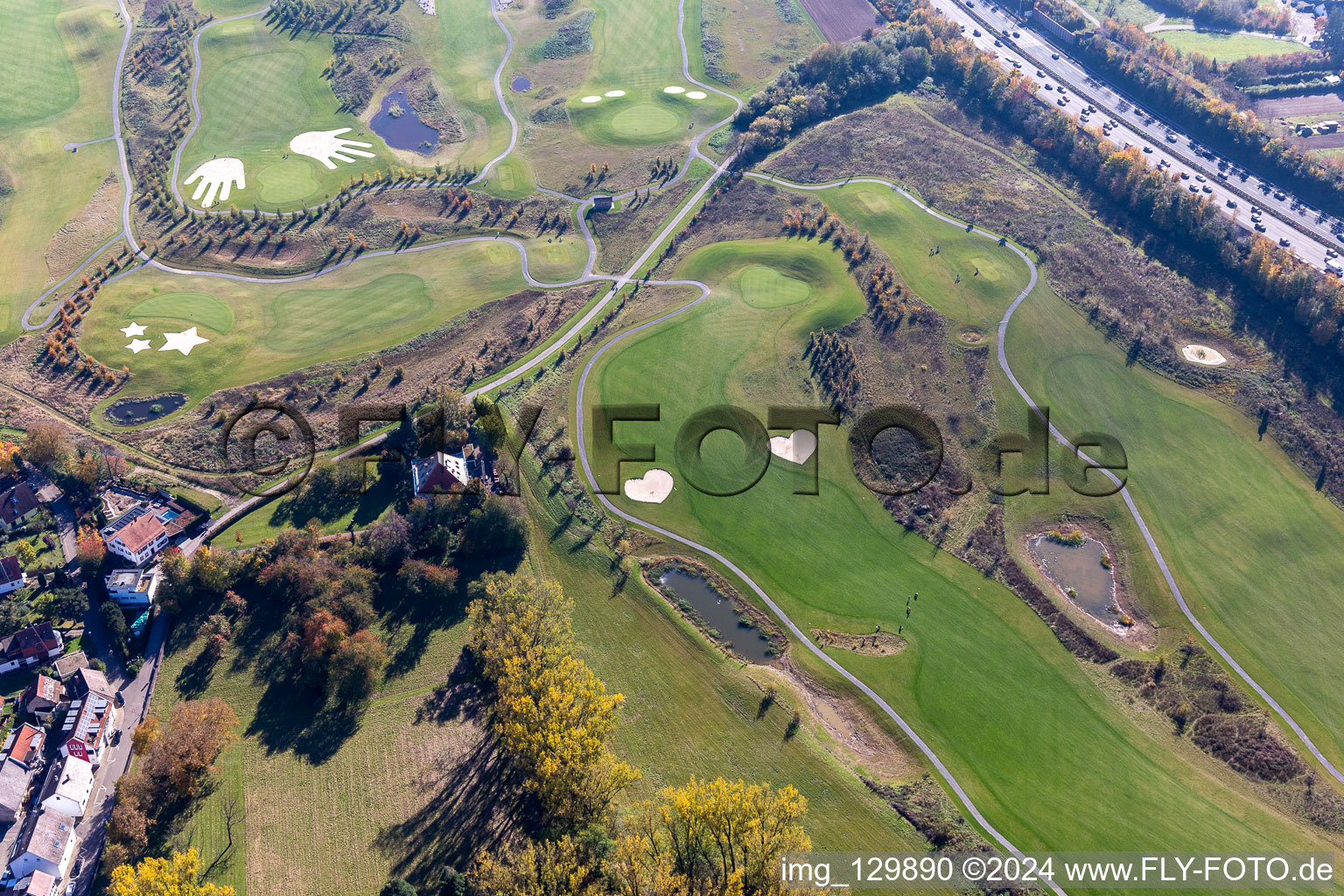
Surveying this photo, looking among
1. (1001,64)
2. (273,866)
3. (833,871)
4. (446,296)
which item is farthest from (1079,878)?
(1001,64)

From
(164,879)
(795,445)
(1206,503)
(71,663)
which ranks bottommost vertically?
(71,663)

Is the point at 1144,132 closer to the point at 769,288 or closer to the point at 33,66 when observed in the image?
the point at 769,288

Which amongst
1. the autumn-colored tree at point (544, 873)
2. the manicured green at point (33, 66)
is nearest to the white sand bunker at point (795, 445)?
the autumn-colored tree at point (544, 873)

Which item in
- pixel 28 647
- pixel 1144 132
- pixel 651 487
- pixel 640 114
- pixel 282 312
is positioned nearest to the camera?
pixel 28 647

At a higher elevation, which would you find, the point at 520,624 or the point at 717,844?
the point at 717,844

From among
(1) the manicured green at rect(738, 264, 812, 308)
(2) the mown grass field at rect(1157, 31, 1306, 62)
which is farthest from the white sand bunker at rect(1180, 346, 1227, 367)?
(2) the mown grass field at rect(1157, 31, 1306, 62)

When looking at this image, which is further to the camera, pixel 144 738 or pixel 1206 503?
pixel 1206 503

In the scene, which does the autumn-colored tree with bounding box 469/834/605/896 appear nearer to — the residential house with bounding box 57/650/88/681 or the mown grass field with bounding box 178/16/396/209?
the residential house with bounding box 57/650/88/681

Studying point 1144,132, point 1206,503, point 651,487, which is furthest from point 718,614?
point 1144,132

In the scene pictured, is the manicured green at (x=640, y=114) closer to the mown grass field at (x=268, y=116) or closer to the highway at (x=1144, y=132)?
the mown grass field at (x=268, y=116)
